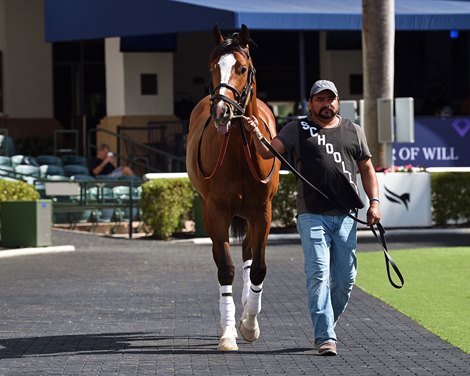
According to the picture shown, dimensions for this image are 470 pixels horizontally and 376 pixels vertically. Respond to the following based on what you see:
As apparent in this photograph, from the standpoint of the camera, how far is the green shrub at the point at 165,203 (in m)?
25.1

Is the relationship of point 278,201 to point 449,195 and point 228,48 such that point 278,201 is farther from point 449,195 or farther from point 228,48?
point 228,48

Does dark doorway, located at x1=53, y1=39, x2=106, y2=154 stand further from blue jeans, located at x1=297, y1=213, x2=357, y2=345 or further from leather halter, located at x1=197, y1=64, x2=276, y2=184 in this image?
blue jeans, located at x1=297, y1=213, x2=357, y2=345

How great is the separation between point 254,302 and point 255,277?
0.79ft

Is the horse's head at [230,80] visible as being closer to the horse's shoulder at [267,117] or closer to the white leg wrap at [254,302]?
the horse's shoulder at [267,117]

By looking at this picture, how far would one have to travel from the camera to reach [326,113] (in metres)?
10.9

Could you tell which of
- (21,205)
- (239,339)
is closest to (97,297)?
(239,339)

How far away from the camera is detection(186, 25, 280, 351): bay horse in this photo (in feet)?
36.7

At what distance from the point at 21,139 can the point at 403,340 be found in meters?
24.6

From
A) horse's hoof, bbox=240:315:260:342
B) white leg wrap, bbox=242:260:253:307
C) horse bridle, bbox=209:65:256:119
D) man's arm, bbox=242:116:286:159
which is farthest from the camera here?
white leg wrap, bbox=242:260:253:307

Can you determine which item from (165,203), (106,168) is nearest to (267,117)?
(165,203)

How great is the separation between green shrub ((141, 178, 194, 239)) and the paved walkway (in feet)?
16.1

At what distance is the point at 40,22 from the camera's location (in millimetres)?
36250

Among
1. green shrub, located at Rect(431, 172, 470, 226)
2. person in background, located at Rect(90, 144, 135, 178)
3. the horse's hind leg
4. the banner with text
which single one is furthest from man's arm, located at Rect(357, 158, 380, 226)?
the banner with text

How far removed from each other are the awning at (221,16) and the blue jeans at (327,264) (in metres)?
17.9
